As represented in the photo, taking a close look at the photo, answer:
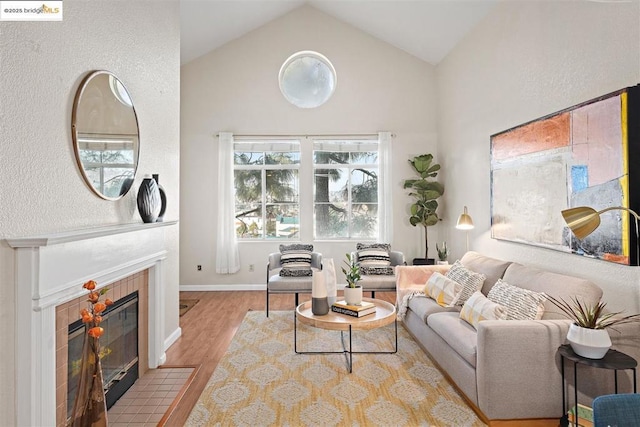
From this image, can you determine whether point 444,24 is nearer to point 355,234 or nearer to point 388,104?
point 388,104

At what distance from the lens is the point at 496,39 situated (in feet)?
12.5

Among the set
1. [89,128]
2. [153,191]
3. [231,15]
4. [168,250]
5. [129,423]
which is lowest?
[129,423]

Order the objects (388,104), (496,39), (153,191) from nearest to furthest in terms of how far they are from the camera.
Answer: (153,191), (496,39), (388,104)

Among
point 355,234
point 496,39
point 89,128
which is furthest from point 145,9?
point 355,234

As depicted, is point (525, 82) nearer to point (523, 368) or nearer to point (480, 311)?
point (480, 311)

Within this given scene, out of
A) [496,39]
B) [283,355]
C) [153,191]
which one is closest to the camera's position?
[153,191]

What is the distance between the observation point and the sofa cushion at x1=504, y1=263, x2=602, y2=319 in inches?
87.6

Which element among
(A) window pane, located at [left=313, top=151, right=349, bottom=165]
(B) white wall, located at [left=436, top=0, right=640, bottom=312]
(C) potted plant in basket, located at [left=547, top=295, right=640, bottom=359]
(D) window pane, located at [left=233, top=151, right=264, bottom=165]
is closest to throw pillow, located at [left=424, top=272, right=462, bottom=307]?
(B) white wall, located at [left=436, top=0, right=640, bottom=312]

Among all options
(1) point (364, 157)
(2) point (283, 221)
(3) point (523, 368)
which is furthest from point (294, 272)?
(3) point (523, 368)

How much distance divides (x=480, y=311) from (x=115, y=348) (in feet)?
9.01

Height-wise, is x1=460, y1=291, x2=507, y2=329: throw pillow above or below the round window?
below

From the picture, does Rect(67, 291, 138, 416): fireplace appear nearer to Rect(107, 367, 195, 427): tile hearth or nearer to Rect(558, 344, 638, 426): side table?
Rect(107, 367, 195, 427): tile hearth

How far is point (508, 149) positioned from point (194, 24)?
14.7 feet

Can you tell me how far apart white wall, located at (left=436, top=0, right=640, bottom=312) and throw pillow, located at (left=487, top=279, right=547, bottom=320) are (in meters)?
0.47
